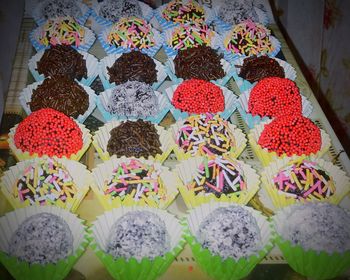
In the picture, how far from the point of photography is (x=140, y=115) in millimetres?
2369

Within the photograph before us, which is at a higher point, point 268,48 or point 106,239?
point 268,48

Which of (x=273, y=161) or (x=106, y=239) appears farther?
(x=273, y=161)

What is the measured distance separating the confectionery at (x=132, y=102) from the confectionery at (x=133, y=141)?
155mm

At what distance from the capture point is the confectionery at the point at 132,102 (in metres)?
2.36

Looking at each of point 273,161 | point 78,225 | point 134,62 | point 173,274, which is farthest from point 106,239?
point 134,62

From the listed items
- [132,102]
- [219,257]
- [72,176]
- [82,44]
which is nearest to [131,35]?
[82,44]

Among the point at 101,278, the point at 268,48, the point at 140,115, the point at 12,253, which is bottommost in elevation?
the point at 101,278

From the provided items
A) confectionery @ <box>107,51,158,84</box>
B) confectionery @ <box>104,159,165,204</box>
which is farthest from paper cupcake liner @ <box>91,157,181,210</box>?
confectionery @ <box>107,51,158,84</box>

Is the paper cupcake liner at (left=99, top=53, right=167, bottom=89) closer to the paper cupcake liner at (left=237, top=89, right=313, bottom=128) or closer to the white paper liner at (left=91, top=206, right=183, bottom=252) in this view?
the paper cupcake liner at (left=237, top=89, right=313, bottom=128)

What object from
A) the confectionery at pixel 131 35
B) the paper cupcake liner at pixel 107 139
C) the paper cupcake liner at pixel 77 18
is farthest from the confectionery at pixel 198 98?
the paper cupcake liner at pixel 77 18

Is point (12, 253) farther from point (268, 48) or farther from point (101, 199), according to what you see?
point (268, 48)

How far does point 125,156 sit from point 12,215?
24.2 inches

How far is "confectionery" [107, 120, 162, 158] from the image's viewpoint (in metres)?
2.13

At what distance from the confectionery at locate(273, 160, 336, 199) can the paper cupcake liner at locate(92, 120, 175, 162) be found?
60 centimetres
